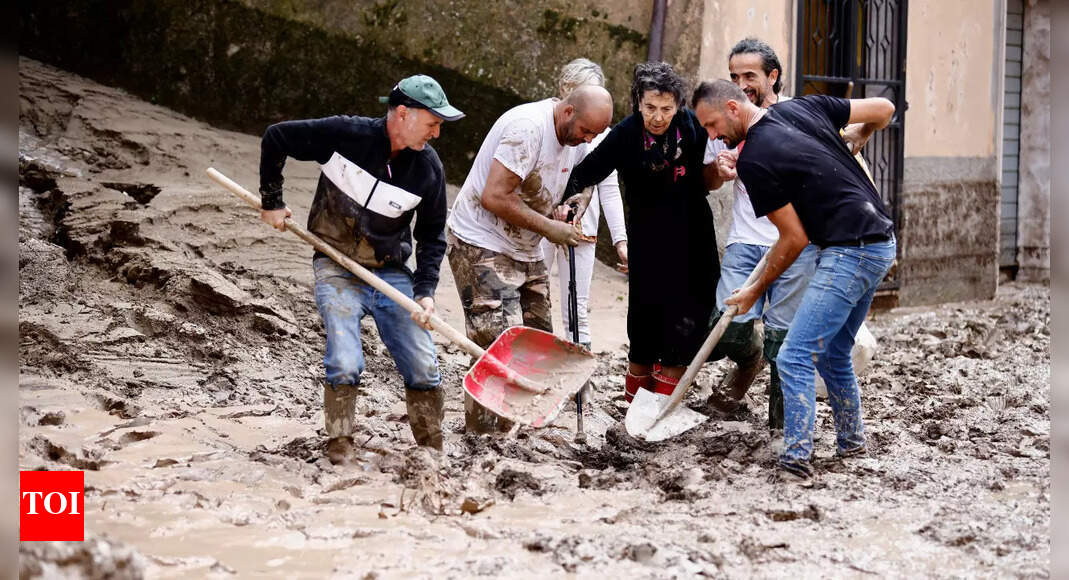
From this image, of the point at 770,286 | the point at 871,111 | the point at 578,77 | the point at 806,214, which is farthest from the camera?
the point at 578,77

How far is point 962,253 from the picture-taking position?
11.2m

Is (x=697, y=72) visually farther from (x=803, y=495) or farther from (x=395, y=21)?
(x=803, y=495)

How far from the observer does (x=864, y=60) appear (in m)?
10.1

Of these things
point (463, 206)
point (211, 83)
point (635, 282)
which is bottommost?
point (635, 282)

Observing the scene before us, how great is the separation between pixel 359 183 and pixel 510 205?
2.46ft

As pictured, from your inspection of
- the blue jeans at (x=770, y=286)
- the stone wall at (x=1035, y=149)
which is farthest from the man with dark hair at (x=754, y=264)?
the stone wall at (x=1035, y=149)

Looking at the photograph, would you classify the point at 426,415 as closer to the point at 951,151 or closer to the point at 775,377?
the point at 775,377

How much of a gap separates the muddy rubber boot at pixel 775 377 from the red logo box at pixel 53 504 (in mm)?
2949

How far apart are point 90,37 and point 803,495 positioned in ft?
25.8

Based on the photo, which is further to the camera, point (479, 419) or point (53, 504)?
point (479, 419)

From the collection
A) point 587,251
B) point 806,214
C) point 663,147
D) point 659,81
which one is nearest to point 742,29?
point 587,251

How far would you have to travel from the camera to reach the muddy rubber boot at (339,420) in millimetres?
4480

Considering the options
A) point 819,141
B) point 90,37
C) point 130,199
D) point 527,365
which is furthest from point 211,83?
point 819,141

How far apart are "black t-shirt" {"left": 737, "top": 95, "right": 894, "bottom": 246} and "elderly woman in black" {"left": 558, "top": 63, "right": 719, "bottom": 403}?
0.76 m
